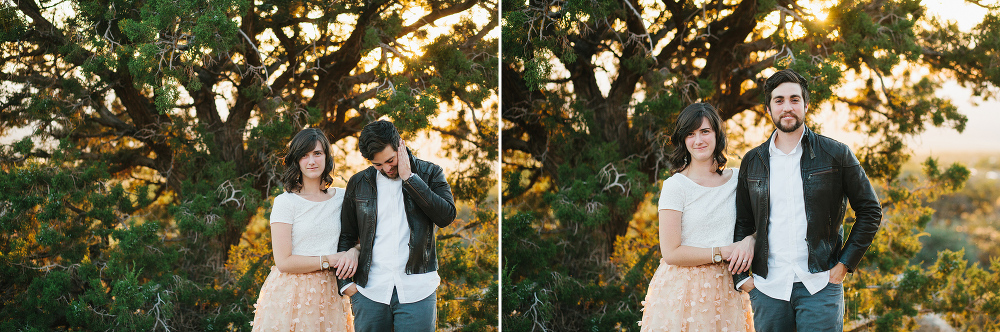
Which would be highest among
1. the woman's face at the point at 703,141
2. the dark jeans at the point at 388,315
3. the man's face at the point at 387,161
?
the woman's face at the point at 703,141

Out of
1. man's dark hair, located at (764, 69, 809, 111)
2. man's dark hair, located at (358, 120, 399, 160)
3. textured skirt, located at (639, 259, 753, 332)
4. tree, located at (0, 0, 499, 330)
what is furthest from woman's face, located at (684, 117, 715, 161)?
tree, located at (0, 0, 499, 330)

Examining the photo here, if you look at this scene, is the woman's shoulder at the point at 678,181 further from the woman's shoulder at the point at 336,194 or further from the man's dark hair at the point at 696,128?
the woman's shoulder at the point at 336,194

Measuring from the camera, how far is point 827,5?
317 cm

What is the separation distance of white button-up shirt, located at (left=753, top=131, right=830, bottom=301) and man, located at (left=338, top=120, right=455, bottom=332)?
40.6 inches

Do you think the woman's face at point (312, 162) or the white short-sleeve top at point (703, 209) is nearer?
the white short-sleeve top at point (703, 209)

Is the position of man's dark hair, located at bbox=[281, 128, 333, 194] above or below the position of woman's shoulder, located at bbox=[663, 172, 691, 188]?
above

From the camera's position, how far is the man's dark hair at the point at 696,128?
1.93m

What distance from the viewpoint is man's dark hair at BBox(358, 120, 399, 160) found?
1.95 meters

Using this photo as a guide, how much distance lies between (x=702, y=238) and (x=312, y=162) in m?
1.35

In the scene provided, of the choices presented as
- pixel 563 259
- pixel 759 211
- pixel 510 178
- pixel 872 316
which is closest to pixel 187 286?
pixel 510 178

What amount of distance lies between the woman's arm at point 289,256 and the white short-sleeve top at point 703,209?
1.11 m

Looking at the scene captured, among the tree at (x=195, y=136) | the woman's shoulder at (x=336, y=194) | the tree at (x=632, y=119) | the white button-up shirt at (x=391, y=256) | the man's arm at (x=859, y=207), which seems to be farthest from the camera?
the tree at (x=632, y=119)

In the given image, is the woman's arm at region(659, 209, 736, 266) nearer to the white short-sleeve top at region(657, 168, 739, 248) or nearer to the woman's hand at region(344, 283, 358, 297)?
the white short-sleeve top at region(657, 168, 739, 248)

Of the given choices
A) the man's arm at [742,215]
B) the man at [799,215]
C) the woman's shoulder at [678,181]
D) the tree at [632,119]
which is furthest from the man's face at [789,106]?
the tree at [632,119]
